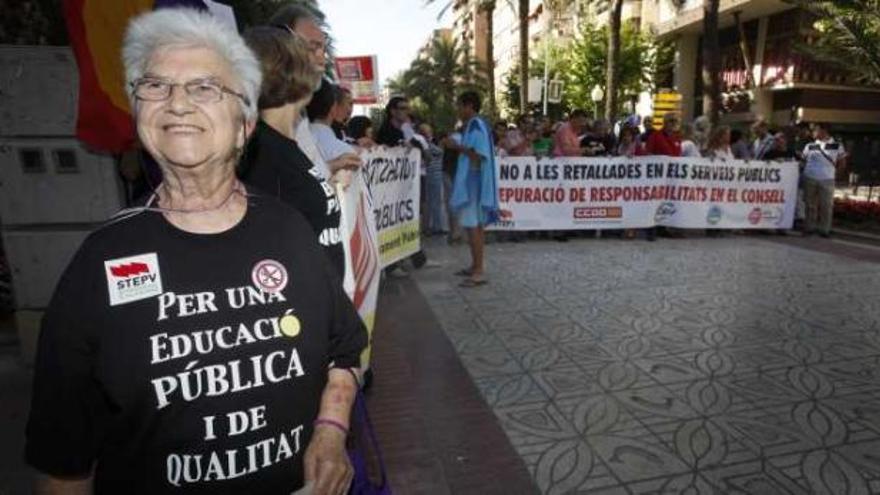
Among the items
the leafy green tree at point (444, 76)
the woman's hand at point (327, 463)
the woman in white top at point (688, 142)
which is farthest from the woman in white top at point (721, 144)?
the leafy green tree at point (444, 76)

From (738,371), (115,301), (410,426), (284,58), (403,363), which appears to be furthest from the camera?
(403,363)

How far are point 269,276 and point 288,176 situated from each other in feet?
2.24

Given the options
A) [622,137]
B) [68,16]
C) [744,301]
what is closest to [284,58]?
[68,16]

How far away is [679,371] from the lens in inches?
162

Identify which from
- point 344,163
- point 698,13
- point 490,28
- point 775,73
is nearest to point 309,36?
point 344,163

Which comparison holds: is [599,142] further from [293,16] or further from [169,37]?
[169,37]

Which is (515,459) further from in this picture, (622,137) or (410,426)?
(622,137)

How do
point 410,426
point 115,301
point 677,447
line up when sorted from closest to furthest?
point 115,301
point 677,447
point 410,426

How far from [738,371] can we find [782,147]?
799 centimetres

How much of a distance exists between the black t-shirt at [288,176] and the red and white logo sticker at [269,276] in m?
0.60

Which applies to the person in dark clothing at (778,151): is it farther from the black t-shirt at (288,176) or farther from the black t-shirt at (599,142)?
the black t-shirt at (288,176)

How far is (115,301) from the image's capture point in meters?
1.29

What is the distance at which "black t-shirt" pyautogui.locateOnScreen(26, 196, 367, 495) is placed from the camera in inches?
50.7

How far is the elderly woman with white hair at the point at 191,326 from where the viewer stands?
1293 millimetres
